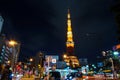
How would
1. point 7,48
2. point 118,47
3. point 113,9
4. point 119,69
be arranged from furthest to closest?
point 7,48 < point 118,47 < point 119,69 < point 113,9

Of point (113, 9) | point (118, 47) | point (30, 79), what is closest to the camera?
point (113, 9)

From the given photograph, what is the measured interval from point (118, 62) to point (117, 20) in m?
50.7

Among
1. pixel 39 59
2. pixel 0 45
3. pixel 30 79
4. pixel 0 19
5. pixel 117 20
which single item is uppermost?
pixel 0 19

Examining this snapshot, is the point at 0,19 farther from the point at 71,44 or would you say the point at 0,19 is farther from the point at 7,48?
the point at 71,44

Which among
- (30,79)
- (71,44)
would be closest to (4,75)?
(30,79)

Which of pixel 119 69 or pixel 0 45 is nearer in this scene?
pixel 119 69

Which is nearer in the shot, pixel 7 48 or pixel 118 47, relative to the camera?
pixel 118 47

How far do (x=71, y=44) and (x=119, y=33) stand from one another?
149969 mm

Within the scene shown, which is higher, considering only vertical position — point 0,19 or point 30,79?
point 0,19

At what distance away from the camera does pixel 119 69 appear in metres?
63.0

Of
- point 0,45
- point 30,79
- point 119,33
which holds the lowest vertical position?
point 30,79

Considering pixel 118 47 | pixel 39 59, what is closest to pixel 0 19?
pixel 118 47

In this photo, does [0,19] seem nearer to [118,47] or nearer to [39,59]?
[118,47]

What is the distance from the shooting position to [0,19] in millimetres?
89500
